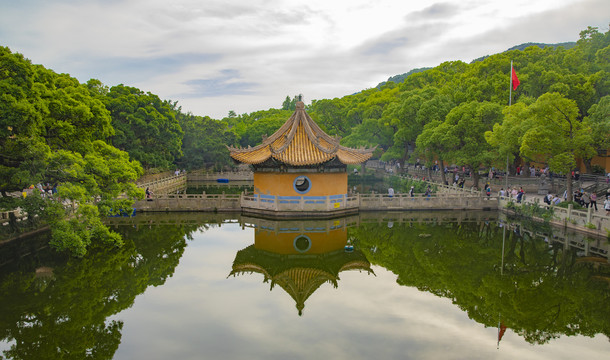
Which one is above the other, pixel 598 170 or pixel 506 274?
pixel 598 170

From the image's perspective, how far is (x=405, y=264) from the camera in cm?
1489

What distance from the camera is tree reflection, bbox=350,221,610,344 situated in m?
10.2

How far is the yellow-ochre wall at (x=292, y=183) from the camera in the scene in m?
23.6

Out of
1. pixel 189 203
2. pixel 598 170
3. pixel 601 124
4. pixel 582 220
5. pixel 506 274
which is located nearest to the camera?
pixel 506 274

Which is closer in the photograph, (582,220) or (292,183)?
(582,220)

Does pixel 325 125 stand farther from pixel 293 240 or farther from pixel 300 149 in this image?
pixel 293 240

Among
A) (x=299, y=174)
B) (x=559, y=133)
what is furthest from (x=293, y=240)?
(x=559, y=133)

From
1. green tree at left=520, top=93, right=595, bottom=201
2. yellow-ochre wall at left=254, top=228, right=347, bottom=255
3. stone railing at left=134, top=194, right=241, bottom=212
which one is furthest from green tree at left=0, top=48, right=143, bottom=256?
green tree at left=520, top=93, right=595, bottom=201

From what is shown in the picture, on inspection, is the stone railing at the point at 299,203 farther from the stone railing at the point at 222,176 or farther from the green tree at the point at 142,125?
the stone railing at the point at 222,176

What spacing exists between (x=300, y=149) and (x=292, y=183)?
2035mm

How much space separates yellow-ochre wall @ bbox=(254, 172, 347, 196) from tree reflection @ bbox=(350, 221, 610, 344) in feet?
13.9

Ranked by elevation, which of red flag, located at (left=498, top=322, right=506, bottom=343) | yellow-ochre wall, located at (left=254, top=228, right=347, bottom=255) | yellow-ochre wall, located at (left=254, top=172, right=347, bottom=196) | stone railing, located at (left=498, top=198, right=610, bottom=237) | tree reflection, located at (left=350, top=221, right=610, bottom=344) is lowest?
red flag, located at (left=498, top=322, right=506, bottom=343)

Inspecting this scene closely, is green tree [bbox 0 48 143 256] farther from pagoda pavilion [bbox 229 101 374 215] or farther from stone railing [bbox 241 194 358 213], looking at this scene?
pagoda pavilion [bbox 229 101 374 215]

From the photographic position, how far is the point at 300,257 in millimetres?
15516
